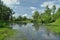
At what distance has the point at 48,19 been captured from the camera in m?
126

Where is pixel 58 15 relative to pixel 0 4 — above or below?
below

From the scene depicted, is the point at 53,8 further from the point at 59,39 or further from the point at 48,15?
the point at 59,39

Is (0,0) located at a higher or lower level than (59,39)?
higher

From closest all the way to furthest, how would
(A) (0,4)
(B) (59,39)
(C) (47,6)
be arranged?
1. (B) (59,39)
2. (A) (0,4)
3. (C) (47,6)

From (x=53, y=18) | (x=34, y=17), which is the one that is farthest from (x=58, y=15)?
(x=34, y=17)

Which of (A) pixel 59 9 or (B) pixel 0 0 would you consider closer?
(B) pixel 0 0

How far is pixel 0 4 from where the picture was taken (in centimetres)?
12031

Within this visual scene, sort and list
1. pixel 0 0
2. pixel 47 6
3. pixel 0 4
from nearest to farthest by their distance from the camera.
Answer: pixel 0 4
pixel 0 0
pixel 47 6

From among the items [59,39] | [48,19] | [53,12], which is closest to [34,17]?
[53,12]

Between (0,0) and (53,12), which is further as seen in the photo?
(53,12)

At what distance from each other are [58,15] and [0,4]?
142ft

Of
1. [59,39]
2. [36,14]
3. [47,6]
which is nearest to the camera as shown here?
[59,39]

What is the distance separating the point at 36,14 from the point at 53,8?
3984cm

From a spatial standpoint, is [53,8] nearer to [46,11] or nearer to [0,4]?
[46,11]
